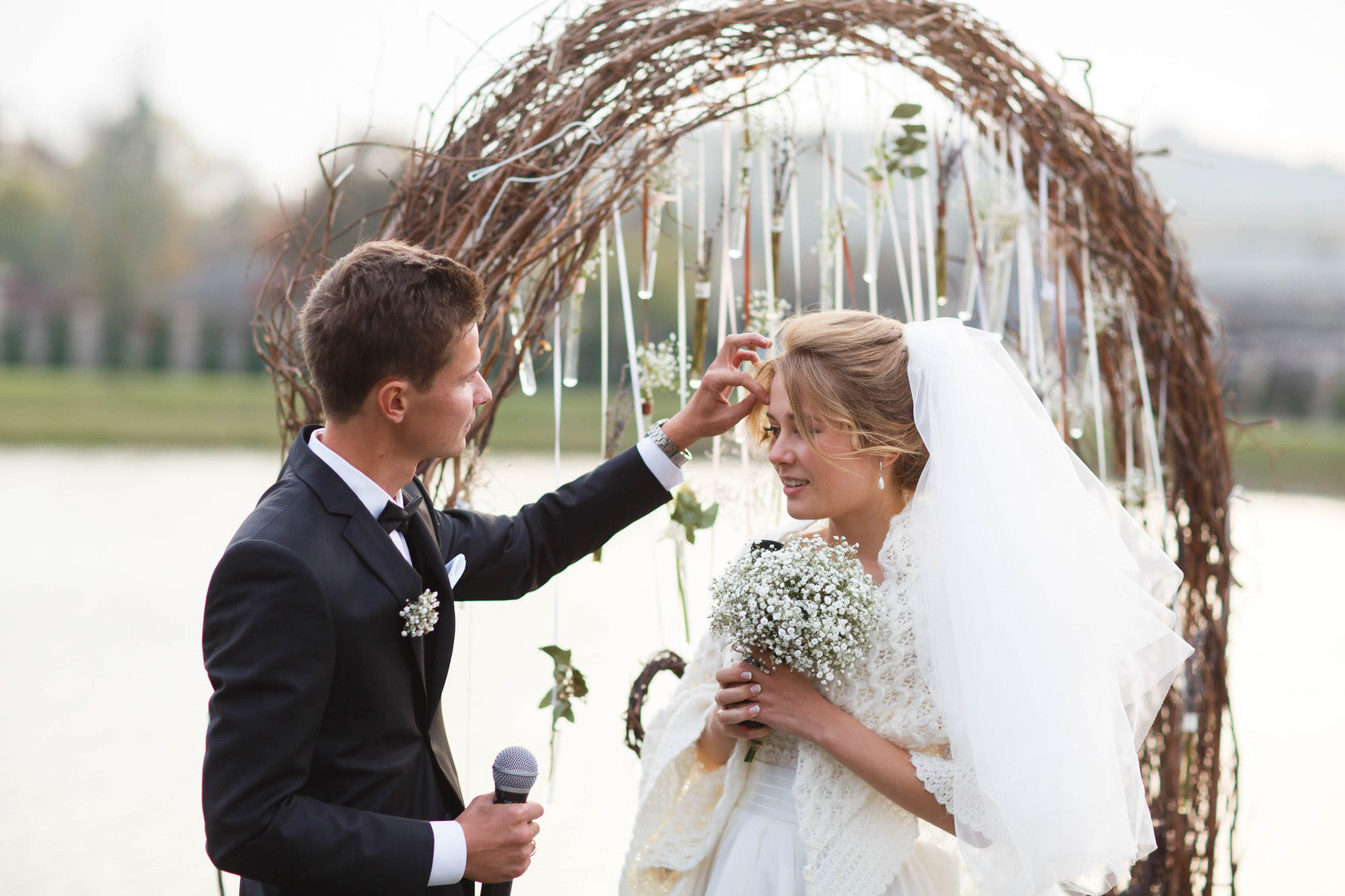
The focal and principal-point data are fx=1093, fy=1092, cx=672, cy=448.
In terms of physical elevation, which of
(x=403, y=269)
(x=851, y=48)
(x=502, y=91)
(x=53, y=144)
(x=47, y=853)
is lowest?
(x=47, y=853)

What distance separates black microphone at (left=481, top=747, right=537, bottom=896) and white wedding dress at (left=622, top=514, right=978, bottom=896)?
0.57 m

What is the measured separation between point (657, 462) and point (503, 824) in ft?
3.11

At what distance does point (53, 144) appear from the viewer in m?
37.0

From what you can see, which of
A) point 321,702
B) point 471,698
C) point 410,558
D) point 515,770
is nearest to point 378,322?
point 410,558

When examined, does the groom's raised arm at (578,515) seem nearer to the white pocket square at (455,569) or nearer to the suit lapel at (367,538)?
the white pocket square at (455,569)

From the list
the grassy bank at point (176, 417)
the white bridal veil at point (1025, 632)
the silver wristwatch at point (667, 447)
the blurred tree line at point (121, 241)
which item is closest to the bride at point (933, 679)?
the white bridal veil at point (1025, 632)

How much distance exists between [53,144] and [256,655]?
138 ft

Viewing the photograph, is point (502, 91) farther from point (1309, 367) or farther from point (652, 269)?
point (1309, 367)

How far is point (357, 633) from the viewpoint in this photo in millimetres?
1796

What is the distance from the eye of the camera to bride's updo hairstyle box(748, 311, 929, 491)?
7.39ft

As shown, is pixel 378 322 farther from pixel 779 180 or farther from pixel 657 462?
pixel 779 180

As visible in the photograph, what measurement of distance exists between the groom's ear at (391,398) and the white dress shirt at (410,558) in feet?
0.38

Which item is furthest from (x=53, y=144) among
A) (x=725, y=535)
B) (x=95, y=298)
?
(x=725, y=535)

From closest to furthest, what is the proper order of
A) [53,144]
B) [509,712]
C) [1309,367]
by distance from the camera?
1. [509,712]
2. [1309,367]
3. [53,144]
